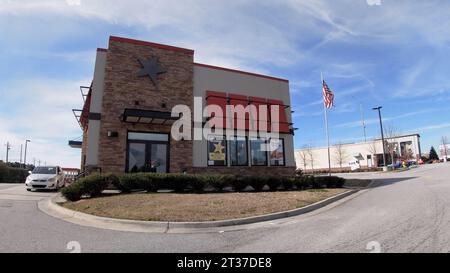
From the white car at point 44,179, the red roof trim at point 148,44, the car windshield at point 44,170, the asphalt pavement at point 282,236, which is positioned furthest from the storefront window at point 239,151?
the car windshield at point 44,170

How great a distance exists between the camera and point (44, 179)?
1967 centimetres

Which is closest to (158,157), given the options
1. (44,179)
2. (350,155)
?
(44,179)

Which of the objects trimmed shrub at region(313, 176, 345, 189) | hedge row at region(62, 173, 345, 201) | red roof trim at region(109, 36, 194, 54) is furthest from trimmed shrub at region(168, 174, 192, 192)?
red roof trim at region(109, 36, 194, 54)

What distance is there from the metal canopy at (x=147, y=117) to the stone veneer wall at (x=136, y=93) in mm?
422

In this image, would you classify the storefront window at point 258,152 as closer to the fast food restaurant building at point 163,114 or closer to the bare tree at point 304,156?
the fast food restaurant building at point 163,114

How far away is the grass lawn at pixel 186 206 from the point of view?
9758 mm

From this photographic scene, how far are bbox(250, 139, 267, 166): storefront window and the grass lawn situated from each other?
852 centimetres

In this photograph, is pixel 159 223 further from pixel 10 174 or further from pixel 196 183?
pixel 10 174

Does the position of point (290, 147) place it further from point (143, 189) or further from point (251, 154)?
point (143, 189)

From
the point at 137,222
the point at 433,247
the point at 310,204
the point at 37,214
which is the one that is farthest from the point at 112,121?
the point at 433,247

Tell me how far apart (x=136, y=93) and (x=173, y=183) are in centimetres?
633

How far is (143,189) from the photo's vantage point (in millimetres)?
14609

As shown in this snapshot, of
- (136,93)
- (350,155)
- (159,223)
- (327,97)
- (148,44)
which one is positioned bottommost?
(159,223)

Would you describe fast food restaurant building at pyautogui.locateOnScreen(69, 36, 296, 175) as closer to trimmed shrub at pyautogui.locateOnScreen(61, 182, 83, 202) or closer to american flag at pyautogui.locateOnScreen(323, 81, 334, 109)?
trimmed shrub at pyautogui.locateOnScreen(61, 182, 83, 202)
